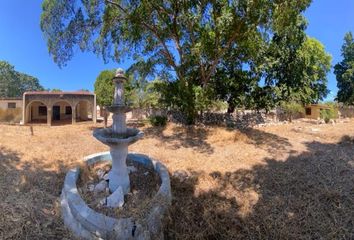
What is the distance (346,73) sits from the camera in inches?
1000

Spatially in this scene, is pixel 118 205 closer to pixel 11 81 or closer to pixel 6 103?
pixel 6 103

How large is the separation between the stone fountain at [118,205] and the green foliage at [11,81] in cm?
5563

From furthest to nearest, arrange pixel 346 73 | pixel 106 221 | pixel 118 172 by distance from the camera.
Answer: pixel 346 73
pixel 118 172
pixel 106 221

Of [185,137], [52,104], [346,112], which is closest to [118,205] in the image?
[185,137]

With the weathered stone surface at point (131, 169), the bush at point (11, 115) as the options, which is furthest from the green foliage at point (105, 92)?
the weathered stone surface at point (131, 169)

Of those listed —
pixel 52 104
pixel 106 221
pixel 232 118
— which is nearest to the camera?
pixel 106 221

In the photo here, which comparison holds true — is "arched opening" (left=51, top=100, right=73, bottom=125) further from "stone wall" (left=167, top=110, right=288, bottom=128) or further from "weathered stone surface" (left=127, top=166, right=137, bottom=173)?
"weathered stone surface" (left=127, top=166, right=137, bottom=173)

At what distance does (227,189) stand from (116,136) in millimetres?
2723

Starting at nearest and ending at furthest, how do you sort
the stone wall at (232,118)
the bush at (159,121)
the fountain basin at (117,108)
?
1. the fountain basin at (117,108)
2. the bush at (159,121)
3. the stone wall at (232,118)

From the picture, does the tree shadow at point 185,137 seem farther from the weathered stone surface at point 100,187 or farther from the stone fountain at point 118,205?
the weathered stone surface at point 100,187

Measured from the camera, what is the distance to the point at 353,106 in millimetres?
27531

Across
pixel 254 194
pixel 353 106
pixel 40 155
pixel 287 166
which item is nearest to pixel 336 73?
pixel 353 106

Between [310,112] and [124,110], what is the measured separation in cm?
2782

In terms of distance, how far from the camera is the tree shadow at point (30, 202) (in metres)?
3.98
